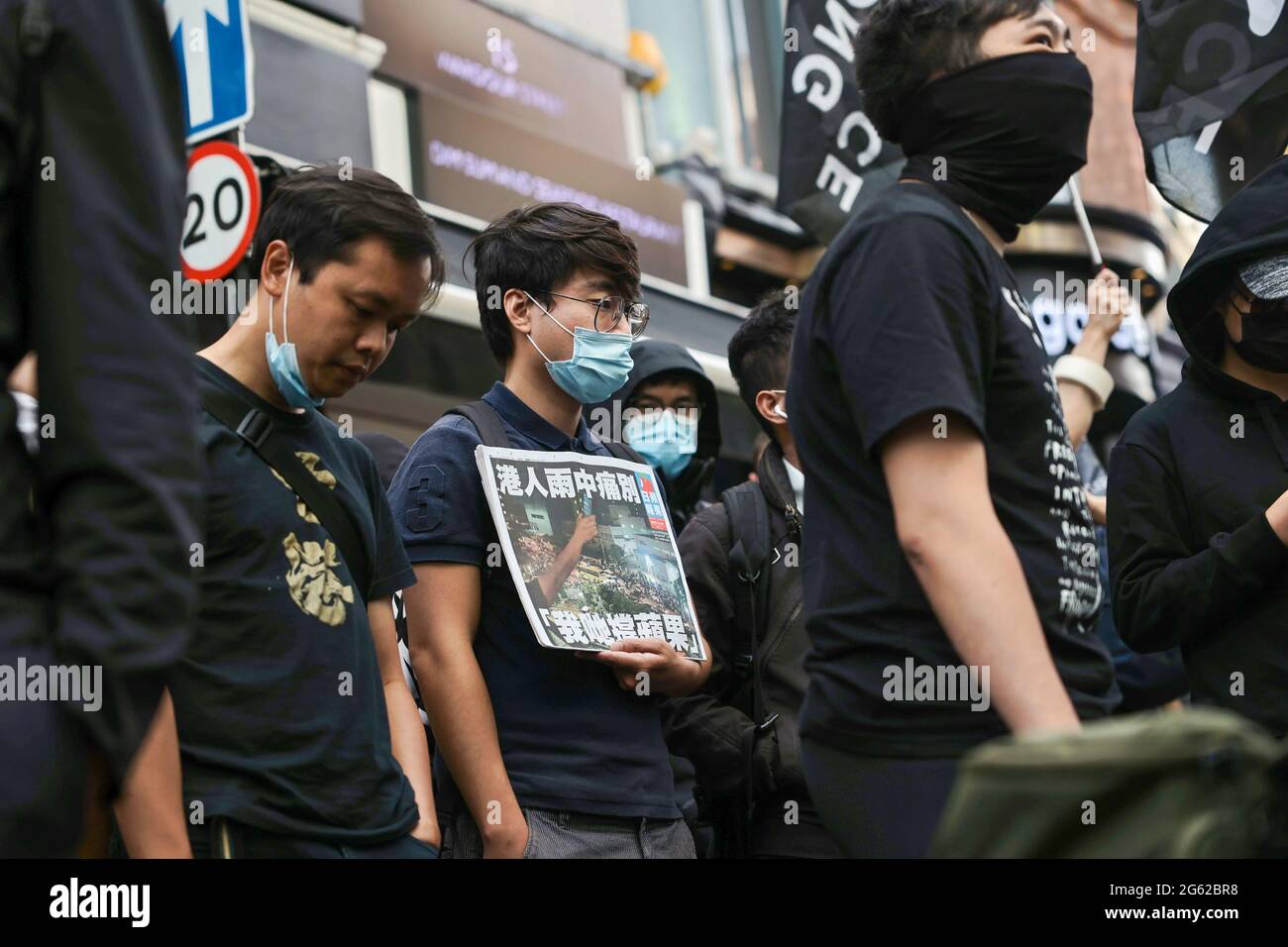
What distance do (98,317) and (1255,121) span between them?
156 inches

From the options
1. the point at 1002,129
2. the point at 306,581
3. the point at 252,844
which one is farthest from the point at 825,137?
the point at 252,844

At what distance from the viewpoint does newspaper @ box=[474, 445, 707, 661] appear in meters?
3.61

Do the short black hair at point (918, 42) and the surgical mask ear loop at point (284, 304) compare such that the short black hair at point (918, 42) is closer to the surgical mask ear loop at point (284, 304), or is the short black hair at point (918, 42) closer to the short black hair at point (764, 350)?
the surgical mask ear loop at point (284, 304)

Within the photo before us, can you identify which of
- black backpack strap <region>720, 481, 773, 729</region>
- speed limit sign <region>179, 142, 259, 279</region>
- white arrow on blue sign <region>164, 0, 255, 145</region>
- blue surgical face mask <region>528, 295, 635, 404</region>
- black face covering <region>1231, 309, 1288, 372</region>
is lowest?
black backpack strap <region>720, 481, 773, 729</region>

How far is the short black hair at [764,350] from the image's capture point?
4.93 m

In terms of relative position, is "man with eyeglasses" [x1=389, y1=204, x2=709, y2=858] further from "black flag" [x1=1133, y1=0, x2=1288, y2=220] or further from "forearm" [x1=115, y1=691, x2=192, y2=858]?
"black flag" [x1=1133, y1=0, x2=1288, y2=220]

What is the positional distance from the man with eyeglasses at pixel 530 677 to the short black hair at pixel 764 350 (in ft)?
3.18

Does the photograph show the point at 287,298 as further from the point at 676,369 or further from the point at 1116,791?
the point at 676,369

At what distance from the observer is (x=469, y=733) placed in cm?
352

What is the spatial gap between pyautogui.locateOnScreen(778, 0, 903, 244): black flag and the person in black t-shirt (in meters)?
3.26

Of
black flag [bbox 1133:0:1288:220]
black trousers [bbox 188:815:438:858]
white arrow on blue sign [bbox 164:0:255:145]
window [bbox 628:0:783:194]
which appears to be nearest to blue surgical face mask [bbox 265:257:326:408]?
black trousers [bbox 188:815:438:858]

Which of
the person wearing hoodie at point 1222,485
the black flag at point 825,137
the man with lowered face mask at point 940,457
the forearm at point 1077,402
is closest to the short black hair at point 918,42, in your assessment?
the man with lowered face mask at point 940,457
